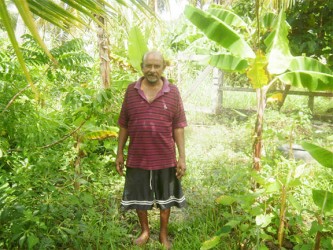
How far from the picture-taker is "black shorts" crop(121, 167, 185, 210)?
273 cm

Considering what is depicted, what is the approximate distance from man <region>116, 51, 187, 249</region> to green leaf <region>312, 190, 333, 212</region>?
1.07 m

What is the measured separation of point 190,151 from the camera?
5.20 meters

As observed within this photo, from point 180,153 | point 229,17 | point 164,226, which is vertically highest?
point 229,17

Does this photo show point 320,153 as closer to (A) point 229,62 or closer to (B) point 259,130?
(B) point 259,130

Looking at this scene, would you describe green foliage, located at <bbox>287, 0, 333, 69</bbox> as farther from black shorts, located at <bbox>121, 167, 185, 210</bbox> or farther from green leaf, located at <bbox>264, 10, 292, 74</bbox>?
black shorts, located at <bbox>121, 167, 185, 210</bbox>

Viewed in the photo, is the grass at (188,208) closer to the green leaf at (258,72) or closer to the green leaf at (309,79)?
the green leaf at (309,79)

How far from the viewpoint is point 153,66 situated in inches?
100

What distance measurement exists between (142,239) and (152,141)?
91 centimetres

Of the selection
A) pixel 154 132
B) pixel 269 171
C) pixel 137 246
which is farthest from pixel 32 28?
pixel 269 171

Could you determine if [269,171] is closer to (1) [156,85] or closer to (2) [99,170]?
(1) [156,85]

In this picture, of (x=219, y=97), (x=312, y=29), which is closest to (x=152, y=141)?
(x=219, y=97)

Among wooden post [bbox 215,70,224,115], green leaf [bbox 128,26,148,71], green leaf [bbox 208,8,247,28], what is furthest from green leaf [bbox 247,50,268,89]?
wooden post [bbox 215,70,224,115]

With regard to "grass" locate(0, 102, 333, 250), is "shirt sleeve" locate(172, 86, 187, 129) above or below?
above

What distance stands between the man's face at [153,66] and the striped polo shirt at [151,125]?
0.12 meters
